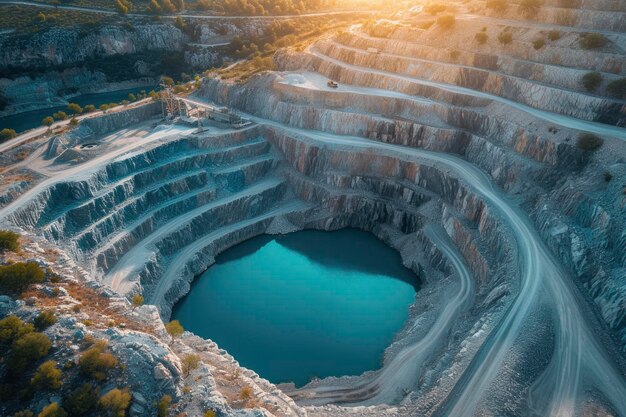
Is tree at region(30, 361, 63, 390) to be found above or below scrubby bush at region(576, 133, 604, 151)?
below

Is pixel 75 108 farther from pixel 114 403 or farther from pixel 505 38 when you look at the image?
pixel 505 38

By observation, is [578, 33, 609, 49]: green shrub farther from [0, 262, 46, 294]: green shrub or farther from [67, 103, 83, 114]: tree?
[67, 103, 83, 114]: tree

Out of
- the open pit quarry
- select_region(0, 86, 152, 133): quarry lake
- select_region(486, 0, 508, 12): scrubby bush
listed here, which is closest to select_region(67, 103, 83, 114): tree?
the open pit quarry

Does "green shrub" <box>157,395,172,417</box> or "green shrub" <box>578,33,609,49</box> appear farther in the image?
"green shrub" <box>578,33,609,49</box>

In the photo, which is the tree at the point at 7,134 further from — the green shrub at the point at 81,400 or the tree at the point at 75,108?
the green shrub at the point at 81,400

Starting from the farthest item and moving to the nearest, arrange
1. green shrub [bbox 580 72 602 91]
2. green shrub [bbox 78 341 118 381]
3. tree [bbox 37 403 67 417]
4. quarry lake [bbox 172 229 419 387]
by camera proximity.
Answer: green shrub [bbox 580 72 602 91], quarry lake [bbox 172 229 419 387], green shrub [bbox 78 341 118 381], tree [bbox 37 403 67 417]

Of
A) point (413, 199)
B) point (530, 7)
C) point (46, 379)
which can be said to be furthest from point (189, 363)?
point (530, 7)

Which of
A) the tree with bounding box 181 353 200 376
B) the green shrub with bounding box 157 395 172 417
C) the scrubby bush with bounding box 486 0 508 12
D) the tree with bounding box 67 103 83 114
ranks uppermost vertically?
the scrubby bush with bounding box 486 0 508 12

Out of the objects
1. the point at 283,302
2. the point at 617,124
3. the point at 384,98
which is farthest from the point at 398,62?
the point at 283,302
